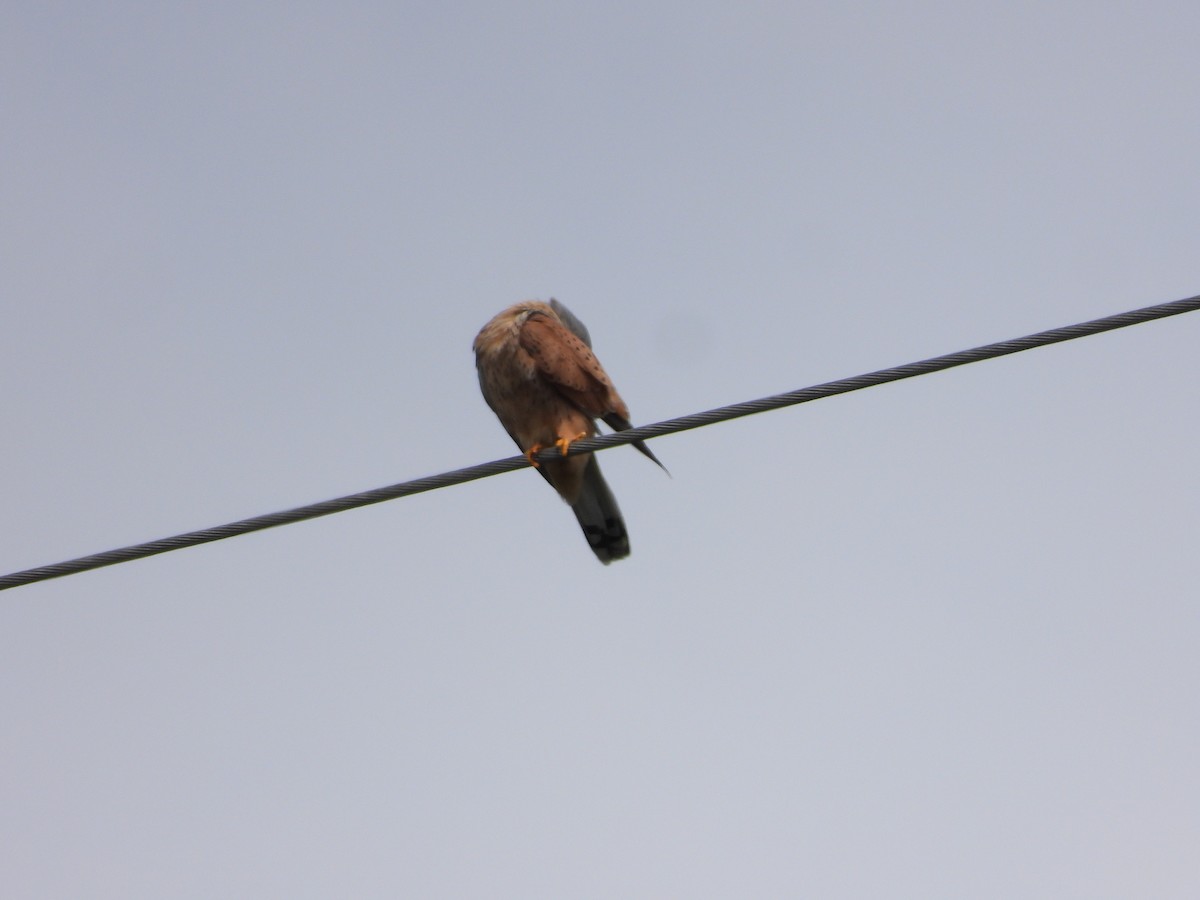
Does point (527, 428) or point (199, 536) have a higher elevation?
point (199, 536)

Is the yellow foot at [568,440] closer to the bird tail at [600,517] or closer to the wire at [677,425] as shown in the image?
the bird tail at [600,517]

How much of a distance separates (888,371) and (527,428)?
7.53ft

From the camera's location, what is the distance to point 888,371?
3307 mm

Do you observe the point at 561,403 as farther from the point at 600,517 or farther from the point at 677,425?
the point at 677,425

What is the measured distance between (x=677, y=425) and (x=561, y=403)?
1849 mm

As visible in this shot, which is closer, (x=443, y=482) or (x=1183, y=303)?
(x=1183, y=303)

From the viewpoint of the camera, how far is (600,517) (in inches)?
210

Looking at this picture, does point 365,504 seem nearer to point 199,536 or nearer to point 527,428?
point 199,536

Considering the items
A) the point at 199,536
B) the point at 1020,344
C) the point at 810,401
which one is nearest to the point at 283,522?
the point at 199,536

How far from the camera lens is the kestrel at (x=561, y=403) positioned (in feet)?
17.2

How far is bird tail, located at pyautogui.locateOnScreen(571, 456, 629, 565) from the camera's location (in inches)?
209

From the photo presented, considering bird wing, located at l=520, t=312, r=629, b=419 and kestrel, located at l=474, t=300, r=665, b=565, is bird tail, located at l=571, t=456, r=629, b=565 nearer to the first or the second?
kestrel, located at l=474, t=300, r=665, b=565

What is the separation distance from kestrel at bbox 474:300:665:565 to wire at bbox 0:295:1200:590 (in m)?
1.69

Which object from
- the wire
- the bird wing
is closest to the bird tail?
the bird wing
